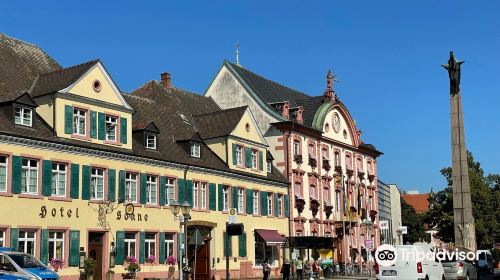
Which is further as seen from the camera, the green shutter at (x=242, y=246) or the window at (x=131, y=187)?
the green shutter at (x=242, y=246)

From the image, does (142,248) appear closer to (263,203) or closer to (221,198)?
(221,198)

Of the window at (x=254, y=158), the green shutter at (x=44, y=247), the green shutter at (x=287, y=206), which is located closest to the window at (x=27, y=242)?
the green shutter at (x=44, y=247)

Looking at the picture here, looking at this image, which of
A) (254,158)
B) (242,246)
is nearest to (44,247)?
(242,246)

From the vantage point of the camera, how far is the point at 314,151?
5703 cm

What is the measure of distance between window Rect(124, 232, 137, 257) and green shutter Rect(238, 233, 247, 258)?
401 inches

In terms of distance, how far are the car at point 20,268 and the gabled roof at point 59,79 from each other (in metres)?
10.7

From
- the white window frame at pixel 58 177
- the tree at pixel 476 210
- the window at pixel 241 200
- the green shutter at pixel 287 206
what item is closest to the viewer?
the white window frame at pixel 58 177

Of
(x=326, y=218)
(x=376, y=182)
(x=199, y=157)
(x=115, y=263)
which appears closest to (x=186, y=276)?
(x=115, y=263)

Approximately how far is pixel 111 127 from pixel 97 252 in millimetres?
6341

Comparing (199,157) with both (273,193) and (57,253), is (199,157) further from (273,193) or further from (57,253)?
(57,253)

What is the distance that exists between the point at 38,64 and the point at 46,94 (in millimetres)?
6150

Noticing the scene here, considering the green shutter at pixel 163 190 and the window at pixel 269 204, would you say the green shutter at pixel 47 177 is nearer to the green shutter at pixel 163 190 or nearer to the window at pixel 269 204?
the green shutter at pixel 163 190

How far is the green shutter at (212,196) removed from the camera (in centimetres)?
4297

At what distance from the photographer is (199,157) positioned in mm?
43656
